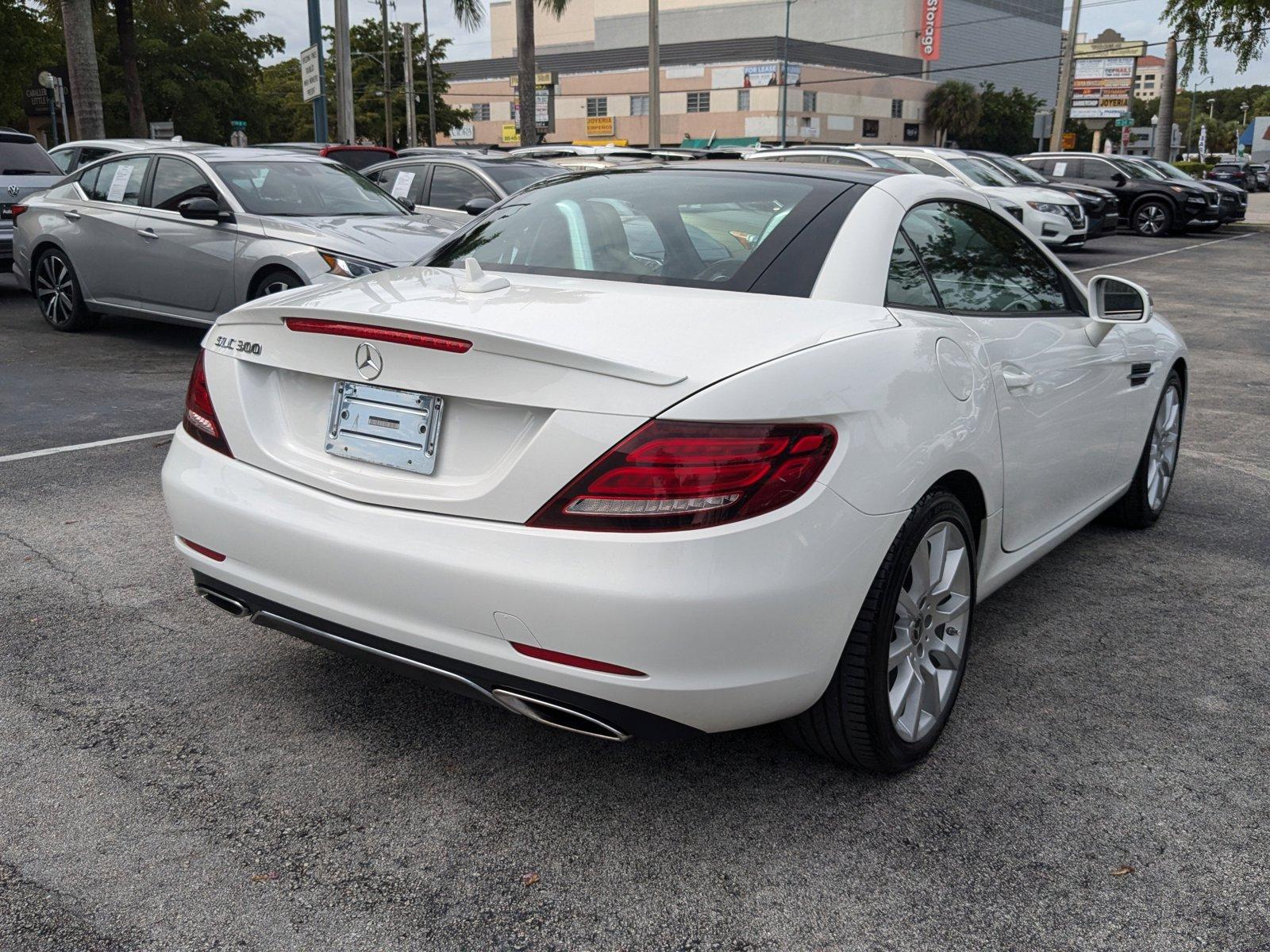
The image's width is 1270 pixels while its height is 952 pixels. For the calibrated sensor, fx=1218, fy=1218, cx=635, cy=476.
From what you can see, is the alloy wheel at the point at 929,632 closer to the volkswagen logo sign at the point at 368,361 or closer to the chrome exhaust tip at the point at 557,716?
the chrome exhaust tip at the point at 557,716

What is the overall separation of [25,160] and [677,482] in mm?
13824

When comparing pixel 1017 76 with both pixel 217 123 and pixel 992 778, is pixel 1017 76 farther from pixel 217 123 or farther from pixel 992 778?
pixel 992 778

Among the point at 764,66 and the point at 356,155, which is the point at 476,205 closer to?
the point at 356,155

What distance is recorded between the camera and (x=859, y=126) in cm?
8619

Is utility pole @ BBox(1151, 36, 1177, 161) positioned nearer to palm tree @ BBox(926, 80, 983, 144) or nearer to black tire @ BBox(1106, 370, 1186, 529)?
black tire @ BBox(1106, 370, 1186, 529)

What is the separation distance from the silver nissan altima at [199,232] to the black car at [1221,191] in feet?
67.7

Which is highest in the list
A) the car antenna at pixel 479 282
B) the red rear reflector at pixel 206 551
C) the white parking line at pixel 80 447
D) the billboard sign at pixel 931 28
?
the billboard sign at pixel 931 28

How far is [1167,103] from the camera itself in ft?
128

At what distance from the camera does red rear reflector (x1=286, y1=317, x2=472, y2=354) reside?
260cm

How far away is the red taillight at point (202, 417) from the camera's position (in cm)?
308

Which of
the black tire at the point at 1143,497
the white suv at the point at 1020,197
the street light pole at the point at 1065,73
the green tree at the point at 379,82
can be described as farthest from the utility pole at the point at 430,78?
the black tire at the point at 1143,497

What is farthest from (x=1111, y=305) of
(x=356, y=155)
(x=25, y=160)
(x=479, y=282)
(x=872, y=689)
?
(x=25, y=160)

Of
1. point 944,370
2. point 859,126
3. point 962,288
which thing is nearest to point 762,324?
point 944,370

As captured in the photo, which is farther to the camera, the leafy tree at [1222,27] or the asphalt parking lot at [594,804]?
the leafy tree at [1222,27]
